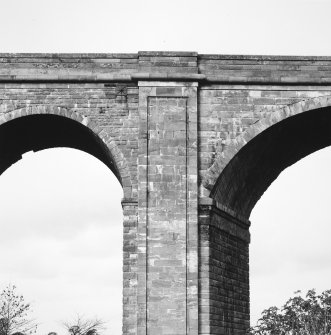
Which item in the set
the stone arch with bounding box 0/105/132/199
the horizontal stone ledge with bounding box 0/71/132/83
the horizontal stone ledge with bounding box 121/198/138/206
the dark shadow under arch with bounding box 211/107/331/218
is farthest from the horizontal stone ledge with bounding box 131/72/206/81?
the horizontal stone ledge with bounding box 121/198/138/206

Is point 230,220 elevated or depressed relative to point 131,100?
depressed

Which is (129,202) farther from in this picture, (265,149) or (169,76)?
(265,149)

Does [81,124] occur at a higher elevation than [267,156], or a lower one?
higher

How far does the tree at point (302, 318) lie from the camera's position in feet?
69.3

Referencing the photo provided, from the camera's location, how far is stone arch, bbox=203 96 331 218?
73.3 feet

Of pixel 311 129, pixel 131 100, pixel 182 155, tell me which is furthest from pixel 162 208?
pixel 311 129

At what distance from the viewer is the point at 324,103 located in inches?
885

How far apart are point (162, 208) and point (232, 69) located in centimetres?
376

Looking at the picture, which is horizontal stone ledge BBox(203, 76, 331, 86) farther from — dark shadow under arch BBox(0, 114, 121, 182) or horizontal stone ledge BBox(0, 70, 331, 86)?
dark shadow under arch BBox(0, 114, 121, 182)

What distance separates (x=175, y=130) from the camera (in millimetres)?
22344

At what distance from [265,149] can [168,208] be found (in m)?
3.05

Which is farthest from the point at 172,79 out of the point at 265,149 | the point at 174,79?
the point at 265,149

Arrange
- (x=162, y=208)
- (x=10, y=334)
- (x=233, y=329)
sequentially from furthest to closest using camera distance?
(x=10, y=334) → (x=233, y=329) → (x=162, y=208)

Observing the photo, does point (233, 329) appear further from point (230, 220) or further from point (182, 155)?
point (182, 155)
